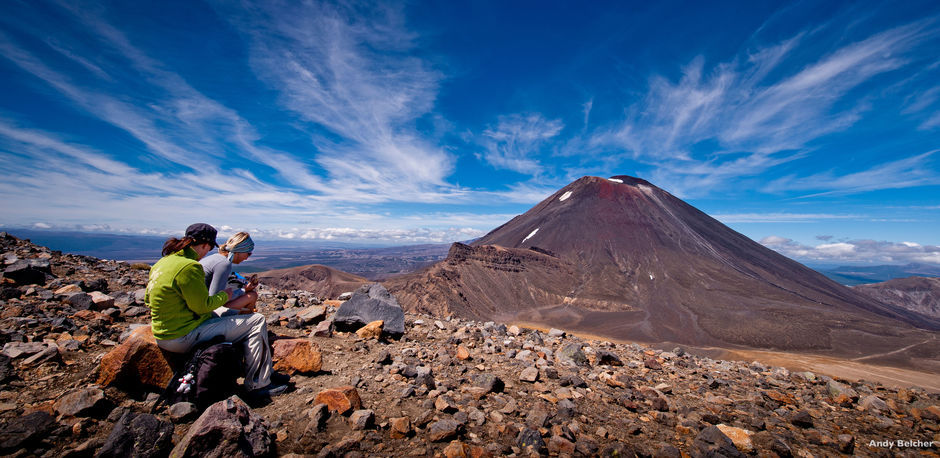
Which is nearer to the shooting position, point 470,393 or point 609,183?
point 470,393

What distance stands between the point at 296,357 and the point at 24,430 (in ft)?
7.16

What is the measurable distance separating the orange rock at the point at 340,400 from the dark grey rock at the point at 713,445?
12.0 ft

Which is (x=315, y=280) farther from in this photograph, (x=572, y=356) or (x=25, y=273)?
(x=572, y=356)

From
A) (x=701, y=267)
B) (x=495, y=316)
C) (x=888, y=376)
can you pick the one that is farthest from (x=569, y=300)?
(x=888, y=376)

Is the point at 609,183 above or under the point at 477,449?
above

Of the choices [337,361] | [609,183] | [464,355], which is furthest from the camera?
[609,183]

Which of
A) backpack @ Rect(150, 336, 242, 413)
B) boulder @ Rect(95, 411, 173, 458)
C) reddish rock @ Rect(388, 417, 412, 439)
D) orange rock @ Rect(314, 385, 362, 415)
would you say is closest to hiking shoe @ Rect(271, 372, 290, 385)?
backpack @ Rect(150, 336, 242, 413)

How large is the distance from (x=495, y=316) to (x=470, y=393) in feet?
161

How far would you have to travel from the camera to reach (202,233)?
12.3ft

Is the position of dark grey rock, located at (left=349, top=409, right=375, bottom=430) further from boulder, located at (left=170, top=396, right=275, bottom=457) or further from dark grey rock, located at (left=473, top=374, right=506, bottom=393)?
dark grey rock, located at (left=473, top=374, right=506, bottom=393)

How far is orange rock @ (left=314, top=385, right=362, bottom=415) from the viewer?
131 inches

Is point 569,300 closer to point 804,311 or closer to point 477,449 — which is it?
point 804,311

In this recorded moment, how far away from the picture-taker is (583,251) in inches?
3177

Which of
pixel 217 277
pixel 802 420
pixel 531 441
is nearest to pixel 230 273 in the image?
pixel 217 277
